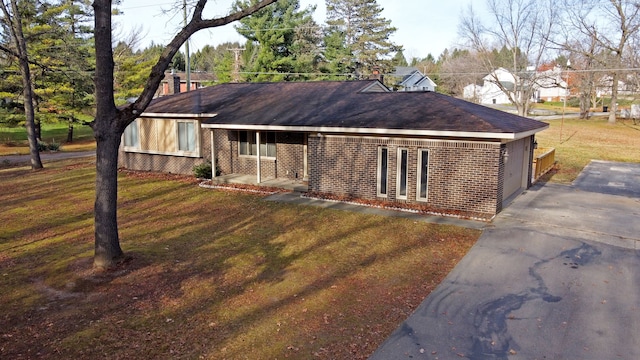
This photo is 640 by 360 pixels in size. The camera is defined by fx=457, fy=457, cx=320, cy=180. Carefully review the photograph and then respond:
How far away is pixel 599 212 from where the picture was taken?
13.2 metres

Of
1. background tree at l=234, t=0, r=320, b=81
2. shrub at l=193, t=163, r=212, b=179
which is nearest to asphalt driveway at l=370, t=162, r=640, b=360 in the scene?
shrub at l=193, t=163, r=212, b=179

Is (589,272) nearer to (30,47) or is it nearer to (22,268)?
(22,268)

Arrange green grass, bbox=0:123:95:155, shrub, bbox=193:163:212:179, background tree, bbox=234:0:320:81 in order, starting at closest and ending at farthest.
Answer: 1. shrub, bbox=193:163:212:179
2. green grass, bbox=0:123:95:155
3. background tree, bbox=234:0:320:81

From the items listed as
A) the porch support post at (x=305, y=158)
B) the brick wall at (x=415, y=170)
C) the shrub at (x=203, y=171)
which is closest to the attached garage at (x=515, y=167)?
the brick wall at (x=415, y=170)

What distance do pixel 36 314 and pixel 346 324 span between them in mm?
4636

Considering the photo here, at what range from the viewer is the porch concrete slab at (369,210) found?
11969 mm

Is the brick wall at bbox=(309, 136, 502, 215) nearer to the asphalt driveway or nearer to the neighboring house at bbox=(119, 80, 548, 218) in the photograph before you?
the neighboring house at bbox=(119, 80, 548, 218)

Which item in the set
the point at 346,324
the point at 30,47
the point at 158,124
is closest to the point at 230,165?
the point at 158,124

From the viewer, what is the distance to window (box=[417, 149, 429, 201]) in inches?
522

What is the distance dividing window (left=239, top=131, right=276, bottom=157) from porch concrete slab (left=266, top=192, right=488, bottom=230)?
2.69 metres

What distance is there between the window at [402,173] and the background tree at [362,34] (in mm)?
34260

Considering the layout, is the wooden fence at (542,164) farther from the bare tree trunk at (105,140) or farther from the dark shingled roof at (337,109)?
the bare tree trunk at (105,140)

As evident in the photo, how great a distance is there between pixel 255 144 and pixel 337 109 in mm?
3768

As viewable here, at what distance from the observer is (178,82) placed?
27.4m
